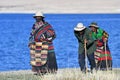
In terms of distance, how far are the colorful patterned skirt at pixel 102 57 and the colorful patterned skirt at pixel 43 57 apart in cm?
100

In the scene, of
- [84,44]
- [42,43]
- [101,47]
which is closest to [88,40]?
[84,44]

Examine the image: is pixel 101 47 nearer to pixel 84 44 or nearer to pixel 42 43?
pixel 84 44

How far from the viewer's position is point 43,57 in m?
12.4

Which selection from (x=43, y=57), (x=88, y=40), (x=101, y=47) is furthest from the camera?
(x=101, y=47)

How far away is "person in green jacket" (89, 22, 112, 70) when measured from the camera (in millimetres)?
12711

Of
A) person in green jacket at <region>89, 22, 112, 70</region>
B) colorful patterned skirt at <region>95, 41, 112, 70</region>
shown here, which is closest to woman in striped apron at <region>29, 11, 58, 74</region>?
person in green jacket at <region>89, 22, 112, 70</region>

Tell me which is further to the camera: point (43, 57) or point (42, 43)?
point (43, 57)

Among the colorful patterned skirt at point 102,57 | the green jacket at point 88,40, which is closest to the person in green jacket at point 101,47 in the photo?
the colorful patterned skirt at point 102,57

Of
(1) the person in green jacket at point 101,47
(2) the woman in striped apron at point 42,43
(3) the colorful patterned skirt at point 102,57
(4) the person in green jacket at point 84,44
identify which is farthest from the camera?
(3) the colorful patterned skirt at point 102,57

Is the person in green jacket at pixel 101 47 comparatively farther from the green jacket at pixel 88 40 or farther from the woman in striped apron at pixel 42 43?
the woman in striped apron at pixel 42 43

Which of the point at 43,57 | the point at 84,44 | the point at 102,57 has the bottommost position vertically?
the point at 102,57

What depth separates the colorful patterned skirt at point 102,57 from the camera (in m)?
12.9

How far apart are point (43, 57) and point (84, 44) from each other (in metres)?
0.85
